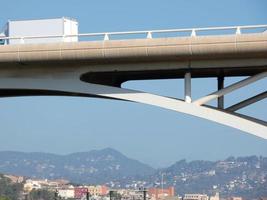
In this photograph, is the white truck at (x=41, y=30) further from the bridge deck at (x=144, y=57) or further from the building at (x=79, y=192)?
the building at (x=79, y=192)

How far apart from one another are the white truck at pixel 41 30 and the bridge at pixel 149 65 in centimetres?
58

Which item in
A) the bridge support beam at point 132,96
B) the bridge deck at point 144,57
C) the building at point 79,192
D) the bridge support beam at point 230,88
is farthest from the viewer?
the building at point 79,192

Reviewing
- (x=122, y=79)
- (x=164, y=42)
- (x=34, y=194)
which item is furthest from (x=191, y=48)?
(x=34, y=194)

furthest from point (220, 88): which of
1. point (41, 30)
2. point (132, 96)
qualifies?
point (41, 30)

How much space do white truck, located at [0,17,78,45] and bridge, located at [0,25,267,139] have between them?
584mm

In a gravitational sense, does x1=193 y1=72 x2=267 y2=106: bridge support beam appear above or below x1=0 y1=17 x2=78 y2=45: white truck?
below

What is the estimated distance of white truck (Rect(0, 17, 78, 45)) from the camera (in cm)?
2792

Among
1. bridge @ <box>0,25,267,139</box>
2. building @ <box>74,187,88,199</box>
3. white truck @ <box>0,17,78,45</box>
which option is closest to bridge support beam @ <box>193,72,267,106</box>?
bridge @ <box>0,25,267,139</box>

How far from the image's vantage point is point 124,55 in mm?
25562

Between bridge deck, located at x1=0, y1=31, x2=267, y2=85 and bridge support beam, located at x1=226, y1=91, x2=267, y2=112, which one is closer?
bridge deck, located at x1=0, y1=31, x2=267, y2=85

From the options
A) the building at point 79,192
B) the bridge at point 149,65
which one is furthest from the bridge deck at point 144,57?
the building at point 79,192

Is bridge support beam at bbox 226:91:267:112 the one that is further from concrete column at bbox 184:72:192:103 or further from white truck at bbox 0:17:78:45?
white truck at bbox 0:17:78:45

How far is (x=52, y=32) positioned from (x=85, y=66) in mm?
2052

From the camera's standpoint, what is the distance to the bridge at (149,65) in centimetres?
2466
